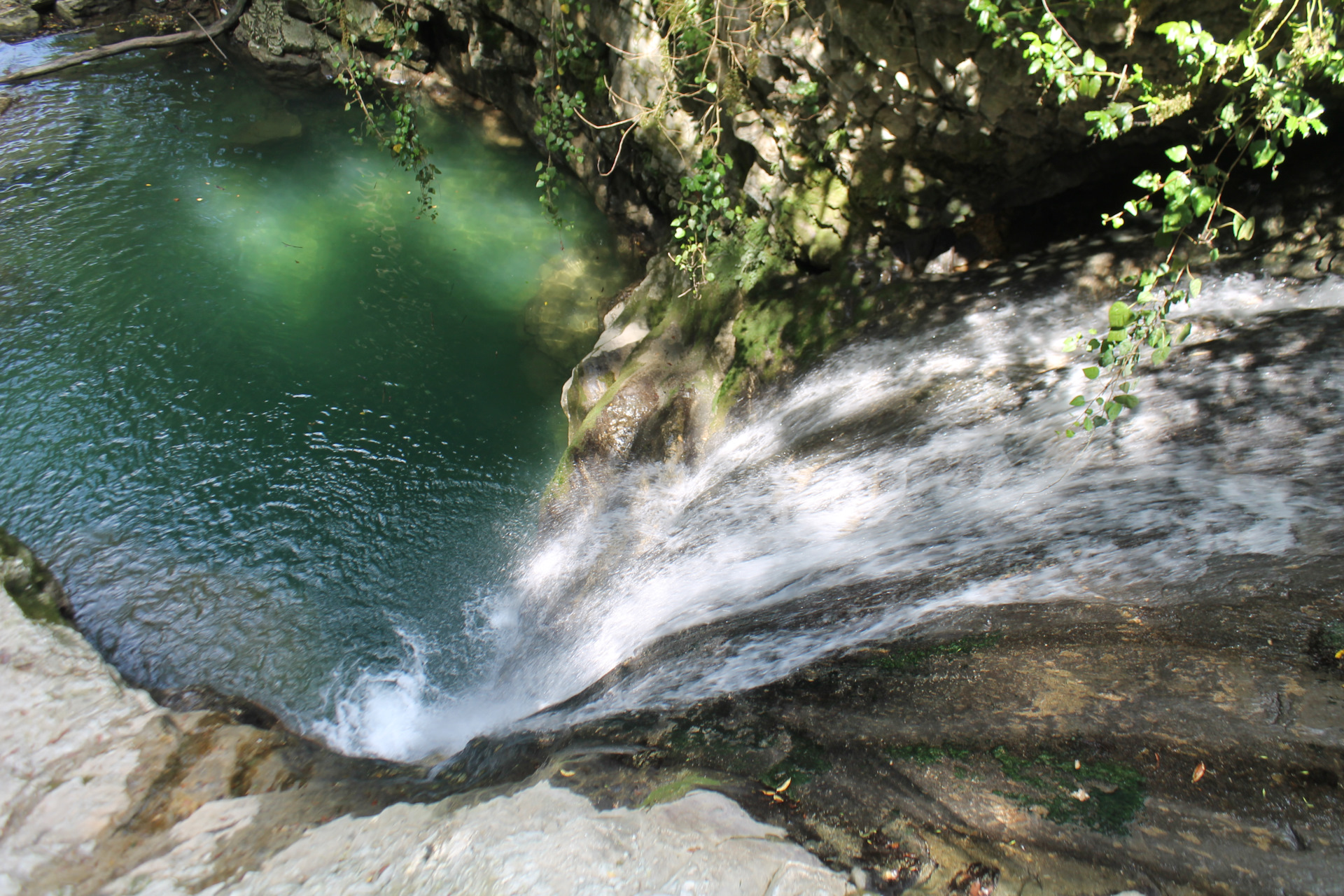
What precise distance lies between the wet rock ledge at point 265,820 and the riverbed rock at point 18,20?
11.0 m

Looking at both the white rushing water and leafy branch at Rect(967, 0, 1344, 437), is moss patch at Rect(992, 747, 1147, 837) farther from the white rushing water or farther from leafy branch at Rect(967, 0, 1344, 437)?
leafy branch at Rect(967, 0, 1344, 437)

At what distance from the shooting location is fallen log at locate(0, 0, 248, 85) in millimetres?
9000

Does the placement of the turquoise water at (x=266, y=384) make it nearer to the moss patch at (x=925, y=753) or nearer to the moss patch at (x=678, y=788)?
the moss patch at (x=678, y=788)

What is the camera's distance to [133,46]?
9.70m

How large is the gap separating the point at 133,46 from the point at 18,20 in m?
2.36

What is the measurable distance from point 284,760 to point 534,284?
5.10 m

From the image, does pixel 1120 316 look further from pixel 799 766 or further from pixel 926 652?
pixel 799 766

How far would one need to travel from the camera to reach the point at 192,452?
569cm

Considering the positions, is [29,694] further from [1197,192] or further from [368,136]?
[368,136]

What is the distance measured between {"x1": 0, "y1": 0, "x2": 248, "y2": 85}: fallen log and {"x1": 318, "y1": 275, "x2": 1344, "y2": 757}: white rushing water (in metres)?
9.55

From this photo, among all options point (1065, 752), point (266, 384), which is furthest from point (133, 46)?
point (1065, 752)

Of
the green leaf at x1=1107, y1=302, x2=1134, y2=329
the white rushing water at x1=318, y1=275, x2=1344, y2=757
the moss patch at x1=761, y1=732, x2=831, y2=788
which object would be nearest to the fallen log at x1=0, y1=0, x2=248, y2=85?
the white rushing water at x1=318, y1=275, x2=1344, y2=757

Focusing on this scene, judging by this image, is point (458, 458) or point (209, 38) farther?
point (209, 38)

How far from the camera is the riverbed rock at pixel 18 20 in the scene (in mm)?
10242
